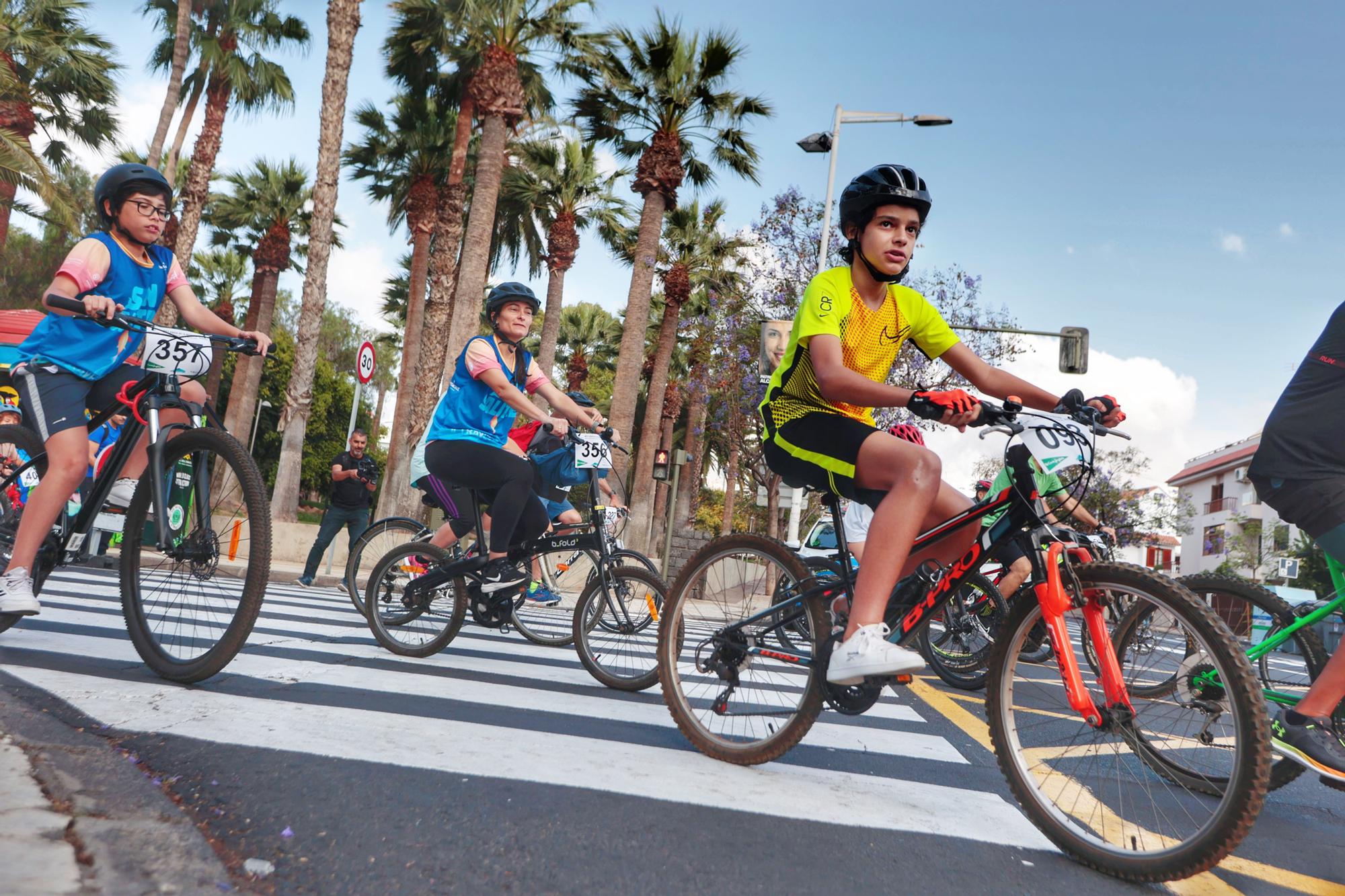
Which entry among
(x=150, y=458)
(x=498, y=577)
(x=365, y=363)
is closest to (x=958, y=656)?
(x=498, y=577)

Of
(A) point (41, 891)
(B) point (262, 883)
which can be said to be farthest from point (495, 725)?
(A) point (41, 891)

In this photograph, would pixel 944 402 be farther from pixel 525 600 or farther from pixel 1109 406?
pixel 525 600

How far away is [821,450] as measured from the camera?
3.27 metres

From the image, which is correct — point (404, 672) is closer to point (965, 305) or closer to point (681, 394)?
point (965, 305)

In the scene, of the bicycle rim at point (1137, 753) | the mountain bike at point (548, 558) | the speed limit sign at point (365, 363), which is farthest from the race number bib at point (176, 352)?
the speed limit sign at point (365, 363)

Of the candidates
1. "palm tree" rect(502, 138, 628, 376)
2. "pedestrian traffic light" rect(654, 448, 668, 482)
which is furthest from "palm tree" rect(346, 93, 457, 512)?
"pedestrian traffic light" rect(654, 448, 668, 482)

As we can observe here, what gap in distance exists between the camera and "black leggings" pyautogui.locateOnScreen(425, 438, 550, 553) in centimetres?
518

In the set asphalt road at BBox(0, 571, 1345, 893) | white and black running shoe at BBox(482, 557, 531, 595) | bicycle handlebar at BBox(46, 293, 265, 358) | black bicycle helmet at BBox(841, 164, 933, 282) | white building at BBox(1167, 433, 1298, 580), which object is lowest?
asphalt road at BBox(0, 571, 1345, 893)

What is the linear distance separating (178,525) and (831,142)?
696 inches

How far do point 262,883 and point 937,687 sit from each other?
18.0ft

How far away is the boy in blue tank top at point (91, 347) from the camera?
370cm

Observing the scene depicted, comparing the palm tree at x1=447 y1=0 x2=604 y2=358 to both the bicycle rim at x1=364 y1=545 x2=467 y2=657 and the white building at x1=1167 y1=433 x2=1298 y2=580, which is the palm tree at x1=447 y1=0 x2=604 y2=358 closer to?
the bicycle rim at x1=364 y1=545 x2=467 y2=657

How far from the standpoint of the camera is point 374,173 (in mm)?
26016

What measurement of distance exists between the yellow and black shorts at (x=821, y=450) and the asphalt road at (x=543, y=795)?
3.19 feet
